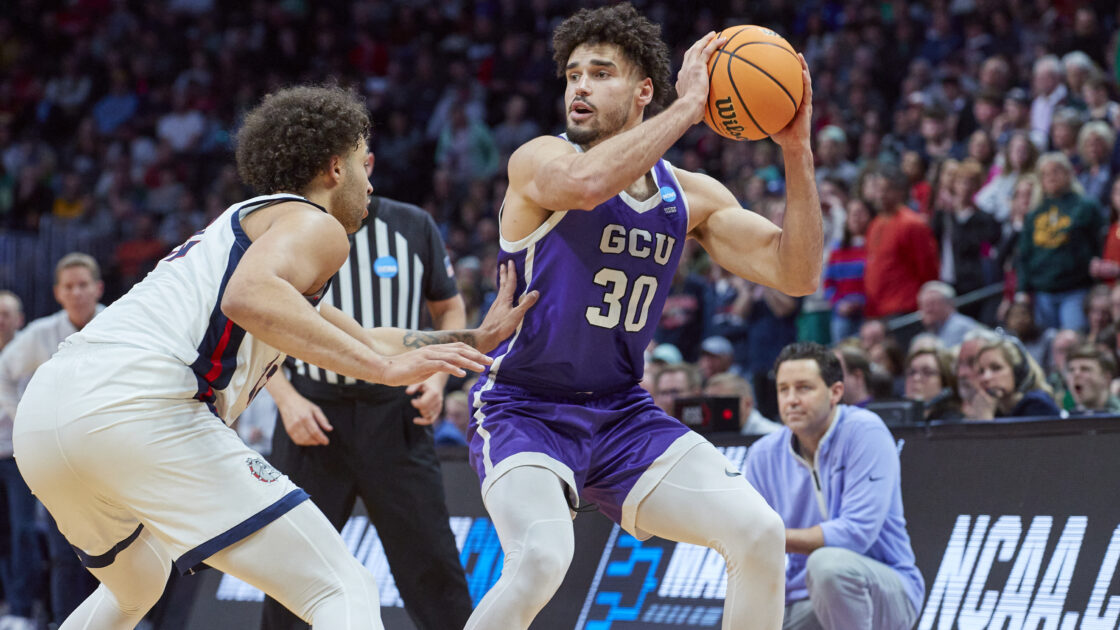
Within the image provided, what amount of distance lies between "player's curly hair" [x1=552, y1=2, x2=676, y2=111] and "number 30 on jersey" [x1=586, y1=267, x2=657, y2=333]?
77 centimetres

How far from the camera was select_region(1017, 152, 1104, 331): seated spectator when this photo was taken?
9461mm

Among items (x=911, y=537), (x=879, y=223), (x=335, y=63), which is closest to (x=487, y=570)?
(x=911, y=537)

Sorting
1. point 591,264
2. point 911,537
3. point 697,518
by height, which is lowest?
point 911,537

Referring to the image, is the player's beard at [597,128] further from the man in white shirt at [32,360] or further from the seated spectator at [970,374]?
the man in white shirt at [32,360]

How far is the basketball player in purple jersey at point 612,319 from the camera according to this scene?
3.98 metres

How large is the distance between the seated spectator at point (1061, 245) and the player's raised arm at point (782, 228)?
5729 mm

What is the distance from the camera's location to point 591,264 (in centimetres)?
427

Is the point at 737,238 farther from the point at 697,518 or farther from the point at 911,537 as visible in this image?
the point at 911,537

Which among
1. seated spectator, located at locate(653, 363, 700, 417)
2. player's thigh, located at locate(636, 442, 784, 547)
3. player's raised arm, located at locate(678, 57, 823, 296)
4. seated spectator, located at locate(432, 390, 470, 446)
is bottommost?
seated spectator, located at locate(432, 390, 470, 446)

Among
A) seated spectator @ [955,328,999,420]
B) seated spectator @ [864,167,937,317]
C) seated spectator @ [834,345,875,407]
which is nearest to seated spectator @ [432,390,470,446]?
seated spectator @ [834,345,875,407]

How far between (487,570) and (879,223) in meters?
5.19

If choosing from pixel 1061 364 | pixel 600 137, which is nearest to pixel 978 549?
pixel 600 137

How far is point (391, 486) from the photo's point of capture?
5539mm

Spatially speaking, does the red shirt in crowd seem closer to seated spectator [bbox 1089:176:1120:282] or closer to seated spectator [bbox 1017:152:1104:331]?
seated spectator [bbox 1017:152:1104:331]
